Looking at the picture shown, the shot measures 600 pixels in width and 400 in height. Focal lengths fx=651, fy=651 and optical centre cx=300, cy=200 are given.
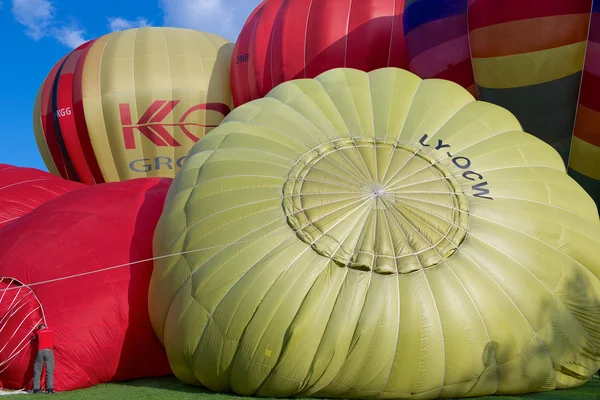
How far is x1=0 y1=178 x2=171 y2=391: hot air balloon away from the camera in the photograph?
17.0ft

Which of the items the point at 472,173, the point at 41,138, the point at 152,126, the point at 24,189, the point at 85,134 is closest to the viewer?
the point at 472,173

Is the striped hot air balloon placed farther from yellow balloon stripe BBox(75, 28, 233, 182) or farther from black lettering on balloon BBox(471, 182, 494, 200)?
yellow balloon stripe BBox(75, 28, 233, 182)

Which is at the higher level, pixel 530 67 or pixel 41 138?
pixel 41 138

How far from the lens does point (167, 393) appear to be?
188 inches

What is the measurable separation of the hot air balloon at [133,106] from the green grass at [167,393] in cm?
572

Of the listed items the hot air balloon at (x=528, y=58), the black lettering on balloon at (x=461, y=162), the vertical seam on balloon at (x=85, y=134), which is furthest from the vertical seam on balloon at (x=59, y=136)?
the black lettering on balloon at (x=461, y=162)

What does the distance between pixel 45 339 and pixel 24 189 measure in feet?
11.2

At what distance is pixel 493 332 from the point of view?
185 inches

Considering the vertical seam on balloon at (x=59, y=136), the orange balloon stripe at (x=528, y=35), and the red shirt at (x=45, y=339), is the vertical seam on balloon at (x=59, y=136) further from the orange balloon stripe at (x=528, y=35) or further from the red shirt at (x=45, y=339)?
the orange balloon stripe at (x=528, y=35)

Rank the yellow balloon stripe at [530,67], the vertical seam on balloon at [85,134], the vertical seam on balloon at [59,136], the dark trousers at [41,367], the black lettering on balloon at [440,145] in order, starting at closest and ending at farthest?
1. the dark trousers at [41,367]
2. the black lettering on balloon at [440,145]
3. the yellow balloon stripe at [530,67]
4. the vertical seam on balloon at [85,134]
5. the vertical seam on balloon at [59,136]

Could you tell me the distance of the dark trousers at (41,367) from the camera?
5.02m

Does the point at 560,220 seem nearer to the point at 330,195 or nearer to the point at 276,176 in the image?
the point at 330,195

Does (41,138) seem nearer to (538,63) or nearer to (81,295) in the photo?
(81,295)

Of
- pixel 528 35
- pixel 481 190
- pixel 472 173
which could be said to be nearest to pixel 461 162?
pixel 472 173
